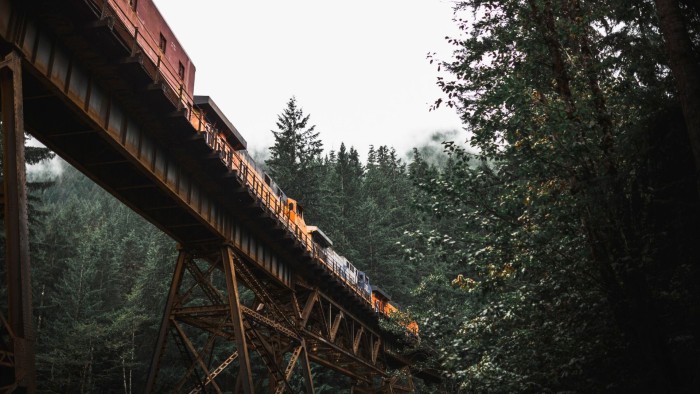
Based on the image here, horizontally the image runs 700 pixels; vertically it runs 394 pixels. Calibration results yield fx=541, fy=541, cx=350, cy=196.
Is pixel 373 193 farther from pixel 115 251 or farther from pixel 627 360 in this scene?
pixel 627 360

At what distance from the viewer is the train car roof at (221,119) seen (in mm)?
23781

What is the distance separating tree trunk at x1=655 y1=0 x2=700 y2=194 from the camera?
8273mm

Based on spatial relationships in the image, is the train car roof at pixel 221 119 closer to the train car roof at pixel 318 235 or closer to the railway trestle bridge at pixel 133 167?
the railway trestle bridge at pixel 133 167

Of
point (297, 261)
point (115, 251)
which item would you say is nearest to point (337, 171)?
point (115, 251)

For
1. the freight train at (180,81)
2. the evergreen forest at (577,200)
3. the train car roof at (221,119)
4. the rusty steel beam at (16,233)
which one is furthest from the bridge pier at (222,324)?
the rusty steel beam at (16,233)

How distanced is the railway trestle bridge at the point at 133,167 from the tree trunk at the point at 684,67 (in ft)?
36.2

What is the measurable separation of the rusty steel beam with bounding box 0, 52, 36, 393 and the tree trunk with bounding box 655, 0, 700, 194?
10776 mm

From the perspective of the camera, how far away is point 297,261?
25.7 metres

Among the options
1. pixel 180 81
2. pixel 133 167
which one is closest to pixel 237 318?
pixel 133 167

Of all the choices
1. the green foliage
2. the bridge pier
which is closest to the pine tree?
the green foliage

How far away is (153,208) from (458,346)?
10626 mm

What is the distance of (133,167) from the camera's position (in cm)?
1573

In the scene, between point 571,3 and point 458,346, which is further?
point 458,346

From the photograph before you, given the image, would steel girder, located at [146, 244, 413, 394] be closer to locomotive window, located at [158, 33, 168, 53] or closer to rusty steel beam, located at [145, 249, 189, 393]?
rusty steel beam, located at [145, 249, 189, 393]
